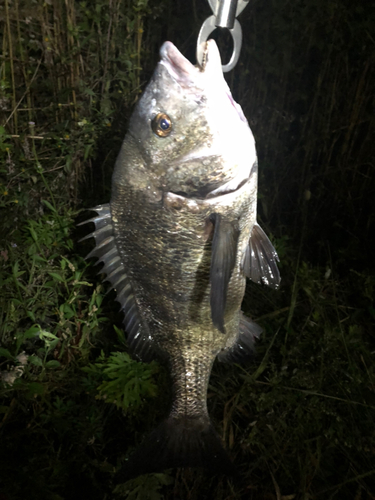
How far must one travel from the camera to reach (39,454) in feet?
6.10

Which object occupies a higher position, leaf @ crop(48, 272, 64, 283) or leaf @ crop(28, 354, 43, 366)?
leaf @ crop(48, 272, 64, 283)

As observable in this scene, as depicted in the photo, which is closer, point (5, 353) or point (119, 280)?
point (119, 280)

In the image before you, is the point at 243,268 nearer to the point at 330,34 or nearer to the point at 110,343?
the point at 110,343

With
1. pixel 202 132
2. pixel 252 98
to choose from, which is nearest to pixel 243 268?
pixel 202 132

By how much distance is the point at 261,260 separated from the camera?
141 centimetres

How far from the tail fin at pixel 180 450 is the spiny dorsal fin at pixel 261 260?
0.70 metres

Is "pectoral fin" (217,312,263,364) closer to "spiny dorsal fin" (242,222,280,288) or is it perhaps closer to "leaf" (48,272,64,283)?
"spiny dorsal fin" (242,222,280,288)

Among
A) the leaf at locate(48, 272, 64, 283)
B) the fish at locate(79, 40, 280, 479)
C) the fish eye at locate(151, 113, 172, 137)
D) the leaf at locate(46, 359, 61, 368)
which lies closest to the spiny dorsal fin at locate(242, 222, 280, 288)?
the fish at locate(79, 40, 280, 479)

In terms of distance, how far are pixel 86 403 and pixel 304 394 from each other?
1.33 meters

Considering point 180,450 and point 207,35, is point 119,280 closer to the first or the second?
point 180,450

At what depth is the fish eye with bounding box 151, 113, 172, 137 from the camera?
1.21m

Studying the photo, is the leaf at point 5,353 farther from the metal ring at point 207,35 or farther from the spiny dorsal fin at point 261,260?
the metal ring at point 207,35

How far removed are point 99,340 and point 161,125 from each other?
1523 millimetres

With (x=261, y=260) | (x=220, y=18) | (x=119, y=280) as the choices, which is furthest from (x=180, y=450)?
(x=220, y=18)
